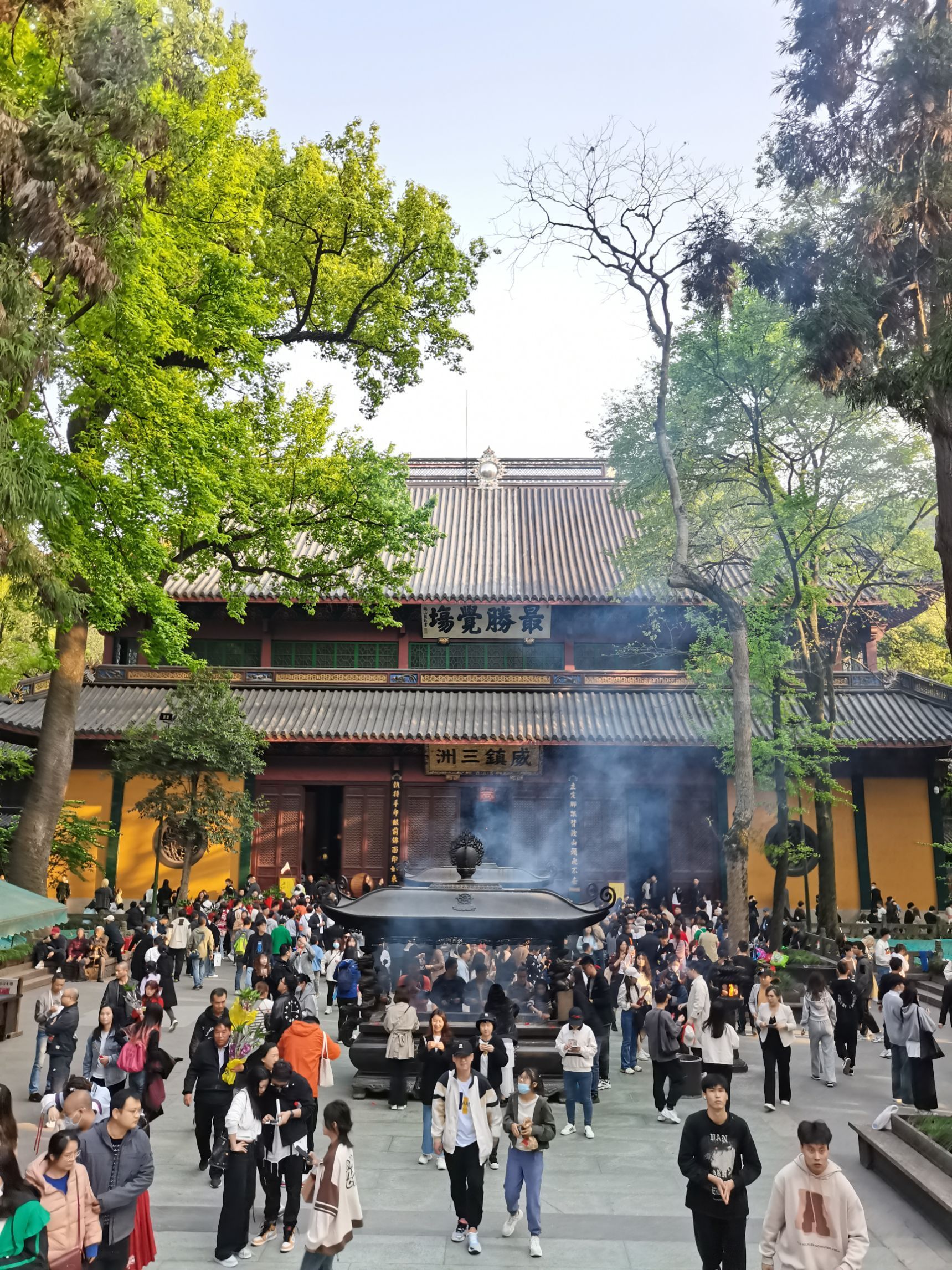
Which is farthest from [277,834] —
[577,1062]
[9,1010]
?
[577,1062]

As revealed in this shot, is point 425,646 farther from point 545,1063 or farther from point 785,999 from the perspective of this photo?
point 545,1063

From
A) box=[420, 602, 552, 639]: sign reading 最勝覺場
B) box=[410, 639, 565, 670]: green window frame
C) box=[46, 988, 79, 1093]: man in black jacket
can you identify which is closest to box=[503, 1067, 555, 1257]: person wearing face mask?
box=[46, 988, 79, 1093]: man in black jacket

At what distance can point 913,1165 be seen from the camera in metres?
7.27

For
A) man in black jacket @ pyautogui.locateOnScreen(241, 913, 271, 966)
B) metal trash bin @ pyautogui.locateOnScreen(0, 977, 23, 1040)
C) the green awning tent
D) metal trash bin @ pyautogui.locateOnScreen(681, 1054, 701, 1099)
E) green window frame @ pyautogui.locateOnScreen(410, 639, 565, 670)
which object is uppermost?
green window frame @ pyautogui.locateOnScreen(410, 639, 565, 670)

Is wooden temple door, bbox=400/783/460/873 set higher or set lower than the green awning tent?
higher

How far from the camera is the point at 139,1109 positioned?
5.21 metres

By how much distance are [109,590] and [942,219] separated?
1073 centimetres

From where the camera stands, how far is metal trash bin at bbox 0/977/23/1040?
1229cm

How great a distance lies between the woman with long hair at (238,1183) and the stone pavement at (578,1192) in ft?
0.44

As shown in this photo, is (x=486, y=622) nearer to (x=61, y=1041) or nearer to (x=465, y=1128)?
(x=61, y=1041)

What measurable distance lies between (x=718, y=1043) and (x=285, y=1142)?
425 centimetres

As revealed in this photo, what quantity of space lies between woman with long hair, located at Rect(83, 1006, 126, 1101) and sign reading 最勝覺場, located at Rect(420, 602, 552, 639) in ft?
60.8

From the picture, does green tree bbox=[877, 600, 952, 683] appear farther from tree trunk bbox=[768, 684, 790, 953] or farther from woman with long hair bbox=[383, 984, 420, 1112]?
woman with long hair bbox=[383, 984, 420, 1112]

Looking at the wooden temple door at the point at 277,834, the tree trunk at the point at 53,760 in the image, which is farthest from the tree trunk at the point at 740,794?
the wooden temple door at the point at 277,834
